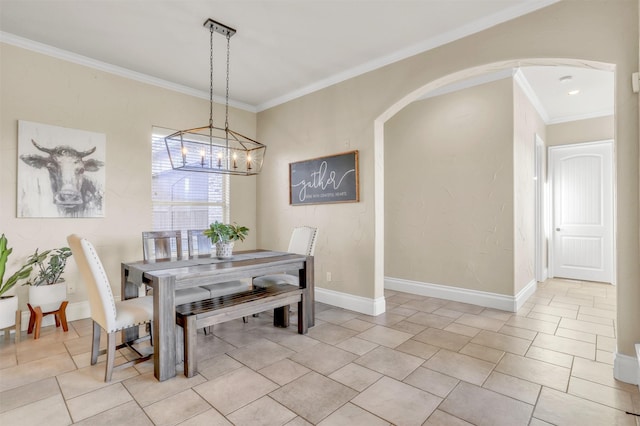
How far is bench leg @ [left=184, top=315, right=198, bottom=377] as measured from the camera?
2.31 metres

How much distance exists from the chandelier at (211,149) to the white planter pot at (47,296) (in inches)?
64.3

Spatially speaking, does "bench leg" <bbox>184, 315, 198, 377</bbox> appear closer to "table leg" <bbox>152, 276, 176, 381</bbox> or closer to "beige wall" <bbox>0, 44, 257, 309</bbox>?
"table leg" <bbox>152, 276, 176, 381</bbox>

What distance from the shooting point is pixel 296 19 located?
9.50 feet

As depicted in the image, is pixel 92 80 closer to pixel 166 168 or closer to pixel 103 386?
pixel 166 168

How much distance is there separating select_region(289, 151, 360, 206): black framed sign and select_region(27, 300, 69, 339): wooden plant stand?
2.84 meters

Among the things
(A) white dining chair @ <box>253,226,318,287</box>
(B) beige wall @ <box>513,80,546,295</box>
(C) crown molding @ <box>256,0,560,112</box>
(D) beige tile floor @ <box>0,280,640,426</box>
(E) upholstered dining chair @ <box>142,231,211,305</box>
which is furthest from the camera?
(B) beige wall @ <box>513,80,546,295</box>

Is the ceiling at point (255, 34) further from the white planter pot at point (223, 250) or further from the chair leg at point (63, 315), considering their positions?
the chair leg at point (63, 315)

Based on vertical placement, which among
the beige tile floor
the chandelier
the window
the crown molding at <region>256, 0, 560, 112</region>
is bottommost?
the beige tile floor

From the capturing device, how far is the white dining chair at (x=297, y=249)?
3.53 meters

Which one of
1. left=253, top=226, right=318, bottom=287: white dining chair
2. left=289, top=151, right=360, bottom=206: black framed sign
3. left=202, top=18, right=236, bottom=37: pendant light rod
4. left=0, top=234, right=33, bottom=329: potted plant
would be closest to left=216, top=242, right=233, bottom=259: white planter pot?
left=253, top=226, right=318, bottom=287: white dining chair

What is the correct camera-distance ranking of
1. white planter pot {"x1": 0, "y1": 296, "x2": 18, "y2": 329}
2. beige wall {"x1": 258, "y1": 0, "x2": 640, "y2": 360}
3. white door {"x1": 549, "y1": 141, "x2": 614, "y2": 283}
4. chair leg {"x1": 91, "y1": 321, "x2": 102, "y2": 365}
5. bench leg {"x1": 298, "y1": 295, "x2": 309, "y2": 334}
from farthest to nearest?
white door {"x1": 549, "y1": 141, "x2": 614, "y2": 283} < bench leg {"x1": 298, "y1": 295, "x2": 309, "y2": 334} < white planter pot {"x1": 0, "y1": 296, "x2": 18, "y2": 329} < chair leg {"x1": 91, "y1": 321, "x2": 102, "y2": 365} < beige wall {"x1": 258, "y1": 0, "x2": 640, "y2": 360}

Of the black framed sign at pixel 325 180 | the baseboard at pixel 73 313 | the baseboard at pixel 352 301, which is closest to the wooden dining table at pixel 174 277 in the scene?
the baseboard at pixel 352 301

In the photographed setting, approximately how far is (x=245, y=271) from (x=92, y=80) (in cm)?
292

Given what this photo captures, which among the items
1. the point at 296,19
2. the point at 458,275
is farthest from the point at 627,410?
the point at 296,19
